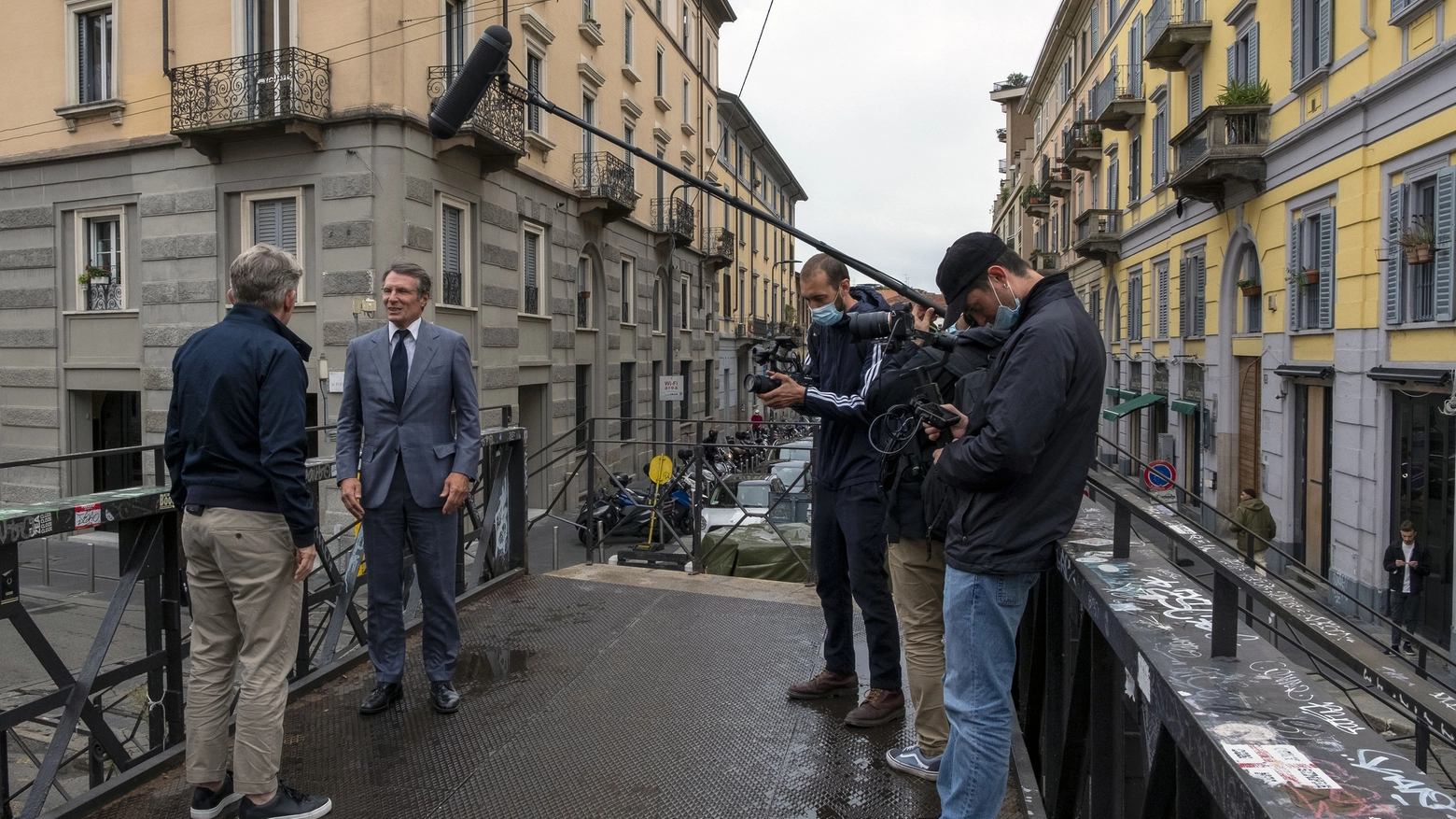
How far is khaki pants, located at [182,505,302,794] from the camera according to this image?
2891 millimetres

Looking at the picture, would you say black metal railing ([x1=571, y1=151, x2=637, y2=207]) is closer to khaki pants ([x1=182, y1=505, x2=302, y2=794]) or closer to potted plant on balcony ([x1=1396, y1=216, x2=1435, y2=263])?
→ potted plant on balcony ([x1=1396, y1=216, x2=1435, y2=263])

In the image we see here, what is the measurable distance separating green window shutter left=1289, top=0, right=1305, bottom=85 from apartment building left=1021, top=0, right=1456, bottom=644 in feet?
0.14

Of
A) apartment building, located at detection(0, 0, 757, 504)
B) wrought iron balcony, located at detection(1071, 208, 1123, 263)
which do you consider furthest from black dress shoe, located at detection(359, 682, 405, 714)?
wrought iron balcony, located at detection(1071, 208, 1123, 263)

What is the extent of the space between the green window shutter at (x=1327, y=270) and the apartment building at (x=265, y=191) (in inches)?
460

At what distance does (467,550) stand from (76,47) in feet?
50.4

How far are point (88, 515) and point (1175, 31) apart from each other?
2159 cm

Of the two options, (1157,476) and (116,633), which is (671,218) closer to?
(116,633)

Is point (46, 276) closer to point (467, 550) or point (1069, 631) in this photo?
point (467, 550)

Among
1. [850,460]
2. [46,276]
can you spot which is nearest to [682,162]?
[46,276]

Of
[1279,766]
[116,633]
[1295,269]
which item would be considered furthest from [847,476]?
[1295,269]

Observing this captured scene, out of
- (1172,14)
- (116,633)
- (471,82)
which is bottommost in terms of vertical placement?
(116,633)

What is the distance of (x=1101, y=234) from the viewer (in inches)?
1088

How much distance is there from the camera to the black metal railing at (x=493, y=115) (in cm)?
1463

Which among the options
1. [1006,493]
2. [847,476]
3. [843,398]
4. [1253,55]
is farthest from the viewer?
[1253,55]
